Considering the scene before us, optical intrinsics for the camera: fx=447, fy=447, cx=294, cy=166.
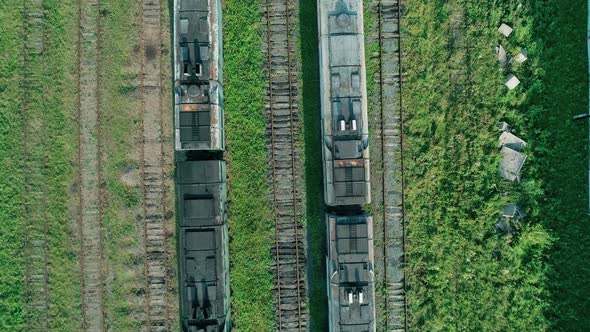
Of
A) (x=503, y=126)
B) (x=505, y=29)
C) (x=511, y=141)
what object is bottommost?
(x=511, y=141)

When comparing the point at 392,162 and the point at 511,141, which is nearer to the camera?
the point at 511,141

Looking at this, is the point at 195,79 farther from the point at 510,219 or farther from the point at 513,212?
the point at 510,219

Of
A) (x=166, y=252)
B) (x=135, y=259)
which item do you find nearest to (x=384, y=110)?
(x=166, y=252)

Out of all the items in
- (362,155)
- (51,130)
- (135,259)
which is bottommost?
(135,259)

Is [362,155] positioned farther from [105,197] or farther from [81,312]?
[81,312]

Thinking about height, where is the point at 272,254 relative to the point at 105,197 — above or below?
below

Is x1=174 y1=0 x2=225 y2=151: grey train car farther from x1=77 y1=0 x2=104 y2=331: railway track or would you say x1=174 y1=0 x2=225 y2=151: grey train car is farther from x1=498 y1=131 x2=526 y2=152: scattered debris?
x1=498 y1=131 x2=526 y2=152: scattered debris

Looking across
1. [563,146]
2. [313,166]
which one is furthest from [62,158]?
[563,146]
